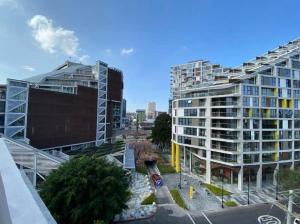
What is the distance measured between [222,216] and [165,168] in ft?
77.6

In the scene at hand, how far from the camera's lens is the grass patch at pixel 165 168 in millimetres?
50222

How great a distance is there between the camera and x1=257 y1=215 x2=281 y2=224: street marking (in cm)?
2773

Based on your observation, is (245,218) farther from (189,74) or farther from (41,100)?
(189,74)

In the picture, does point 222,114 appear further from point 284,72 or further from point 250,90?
point 284,72

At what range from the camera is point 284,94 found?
42.3 metres

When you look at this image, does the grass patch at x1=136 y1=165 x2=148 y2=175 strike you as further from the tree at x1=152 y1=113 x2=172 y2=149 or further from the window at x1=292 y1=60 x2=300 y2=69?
the window at x1=292 y1=60 x2=300 y2=69

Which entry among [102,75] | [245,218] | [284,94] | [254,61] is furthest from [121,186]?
[102,75]

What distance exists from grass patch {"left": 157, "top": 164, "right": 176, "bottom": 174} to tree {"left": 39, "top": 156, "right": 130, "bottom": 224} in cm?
2881

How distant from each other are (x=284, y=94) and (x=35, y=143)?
48374 millimetres

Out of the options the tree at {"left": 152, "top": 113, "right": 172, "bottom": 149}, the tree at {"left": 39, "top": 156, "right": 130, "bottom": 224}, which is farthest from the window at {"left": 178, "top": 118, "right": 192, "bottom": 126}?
the tree at {"left": 39, "top": 156, "right": 130, "bottom": 224}

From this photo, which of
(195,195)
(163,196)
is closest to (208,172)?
(195,195)

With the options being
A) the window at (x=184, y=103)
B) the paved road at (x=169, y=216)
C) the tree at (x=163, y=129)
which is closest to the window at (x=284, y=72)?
the window at (x=184, y=103)

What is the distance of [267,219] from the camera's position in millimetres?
28516

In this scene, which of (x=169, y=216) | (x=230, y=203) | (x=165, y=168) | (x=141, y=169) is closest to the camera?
(x=169, y=216)
